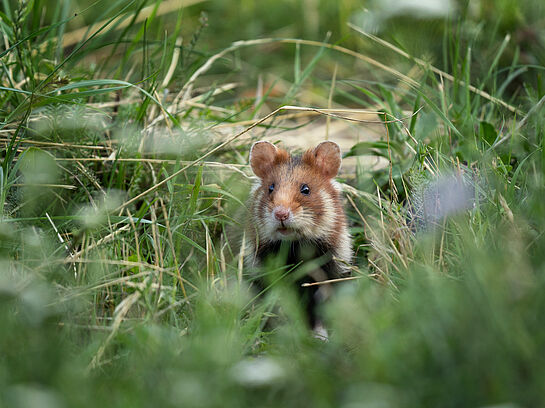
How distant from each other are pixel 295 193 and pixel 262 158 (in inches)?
15.9

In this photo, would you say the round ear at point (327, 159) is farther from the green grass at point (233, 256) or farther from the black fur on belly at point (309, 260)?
the black fur on belly at point (309, 260)

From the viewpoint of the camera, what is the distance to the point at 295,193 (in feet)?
12.5

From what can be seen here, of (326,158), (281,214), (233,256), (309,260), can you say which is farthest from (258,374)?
(326,158)

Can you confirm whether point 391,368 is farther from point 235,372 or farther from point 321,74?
point 321,74

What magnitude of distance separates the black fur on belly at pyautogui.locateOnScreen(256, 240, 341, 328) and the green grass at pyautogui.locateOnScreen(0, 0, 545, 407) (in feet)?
0.64

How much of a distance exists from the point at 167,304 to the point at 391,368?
135cm

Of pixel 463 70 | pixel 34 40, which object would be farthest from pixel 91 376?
pixel 463 70

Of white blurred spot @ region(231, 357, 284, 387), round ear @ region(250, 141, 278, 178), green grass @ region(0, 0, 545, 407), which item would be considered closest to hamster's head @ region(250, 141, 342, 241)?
round ear @ region(250, 141, 278, 178)

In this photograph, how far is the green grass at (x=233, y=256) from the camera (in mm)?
2080

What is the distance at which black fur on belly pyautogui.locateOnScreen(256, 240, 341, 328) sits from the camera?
3.74 metres

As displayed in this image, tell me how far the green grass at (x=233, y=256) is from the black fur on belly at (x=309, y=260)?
0.19 metres

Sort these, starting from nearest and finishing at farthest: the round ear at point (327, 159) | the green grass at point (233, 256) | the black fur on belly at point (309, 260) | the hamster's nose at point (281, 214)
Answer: the green grass at point (233, 256), the hamster's nose at point (281, 214), the black fur on belly at point (309, 260), the round ear at point (327, 159)

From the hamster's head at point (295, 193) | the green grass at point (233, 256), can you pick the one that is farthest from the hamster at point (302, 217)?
the green grass at point (233, 256)

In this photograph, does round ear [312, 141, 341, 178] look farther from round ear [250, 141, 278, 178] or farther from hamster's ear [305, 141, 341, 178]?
round ear [250, 141, 278, 178]
